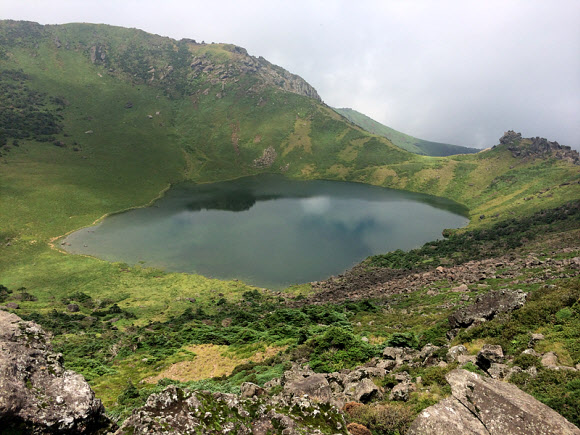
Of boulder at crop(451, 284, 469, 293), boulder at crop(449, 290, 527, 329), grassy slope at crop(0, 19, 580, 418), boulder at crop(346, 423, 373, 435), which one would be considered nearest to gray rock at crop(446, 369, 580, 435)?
boulder at crop(346, 423, 373, 435)

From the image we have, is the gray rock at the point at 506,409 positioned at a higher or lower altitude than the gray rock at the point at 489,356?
higher

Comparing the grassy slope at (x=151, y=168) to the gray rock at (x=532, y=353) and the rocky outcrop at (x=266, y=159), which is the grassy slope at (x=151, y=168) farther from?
the gray rock at (x=532, y=353)

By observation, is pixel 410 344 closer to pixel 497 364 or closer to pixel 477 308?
pixel 477 308

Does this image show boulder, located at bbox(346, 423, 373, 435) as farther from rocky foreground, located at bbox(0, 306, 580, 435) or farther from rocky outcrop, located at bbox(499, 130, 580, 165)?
rocky outcrop, located at bbox(499, 130, 580, 165)

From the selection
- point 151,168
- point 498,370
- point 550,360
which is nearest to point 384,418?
point 498,370

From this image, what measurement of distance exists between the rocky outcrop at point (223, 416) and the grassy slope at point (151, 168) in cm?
1478

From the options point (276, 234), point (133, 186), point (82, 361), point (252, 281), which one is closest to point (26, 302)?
point (82, 361)

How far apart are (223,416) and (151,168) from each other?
13305cm

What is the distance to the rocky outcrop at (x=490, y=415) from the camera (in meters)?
7.46

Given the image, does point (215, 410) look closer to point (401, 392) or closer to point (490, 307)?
point (401, 392)

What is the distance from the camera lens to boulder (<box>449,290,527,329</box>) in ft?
54.4

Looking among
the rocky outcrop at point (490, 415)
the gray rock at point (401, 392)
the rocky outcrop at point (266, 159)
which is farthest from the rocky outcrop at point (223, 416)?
the rocky outcrop at point (266, 159)

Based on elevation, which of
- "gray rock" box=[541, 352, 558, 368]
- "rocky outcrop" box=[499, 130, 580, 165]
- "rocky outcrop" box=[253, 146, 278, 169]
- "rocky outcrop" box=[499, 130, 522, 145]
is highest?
"rocky outcrop" box=[499, 130, 522, 145]

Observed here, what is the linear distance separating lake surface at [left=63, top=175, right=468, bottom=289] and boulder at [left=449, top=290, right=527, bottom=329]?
1287 inches
